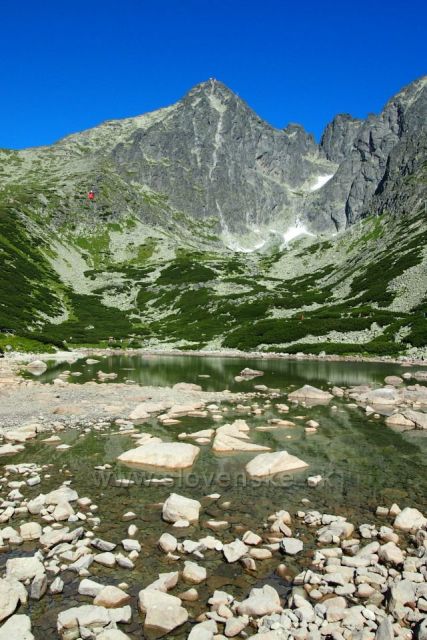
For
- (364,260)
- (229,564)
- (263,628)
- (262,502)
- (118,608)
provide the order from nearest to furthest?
(263,628) → (118,608) → (229,564) → (262,502) → (364,260)

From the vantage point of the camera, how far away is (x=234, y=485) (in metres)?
15.0

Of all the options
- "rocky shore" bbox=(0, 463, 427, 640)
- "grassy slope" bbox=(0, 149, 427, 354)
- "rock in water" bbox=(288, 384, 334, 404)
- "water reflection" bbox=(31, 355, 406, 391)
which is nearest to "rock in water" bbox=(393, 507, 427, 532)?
"rocky shore" bbox=(0, 463, 427, 640)

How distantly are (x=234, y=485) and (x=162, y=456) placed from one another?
3513 millimetres

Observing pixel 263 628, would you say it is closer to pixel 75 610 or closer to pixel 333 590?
pixel 333 590

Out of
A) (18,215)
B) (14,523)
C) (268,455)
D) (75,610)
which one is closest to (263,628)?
(75,610)

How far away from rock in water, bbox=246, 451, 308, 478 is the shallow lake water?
0.43m

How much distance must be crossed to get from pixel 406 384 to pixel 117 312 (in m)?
102

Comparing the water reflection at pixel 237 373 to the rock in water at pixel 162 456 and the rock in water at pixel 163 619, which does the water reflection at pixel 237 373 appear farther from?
the rock in water at pixel 163 619

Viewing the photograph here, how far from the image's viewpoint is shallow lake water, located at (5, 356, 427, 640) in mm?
9516

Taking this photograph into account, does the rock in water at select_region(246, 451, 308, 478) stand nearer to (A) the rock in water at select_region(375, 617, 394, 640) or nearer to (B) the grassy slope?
(A) the rock in water at select_region(375, 617, 394, 640)

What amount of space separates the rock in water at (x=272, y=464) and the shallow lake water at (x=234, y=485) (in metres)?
0.43

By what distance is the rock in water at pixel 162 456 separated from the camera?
16.9 metres

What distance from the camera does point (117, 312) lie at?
130 m

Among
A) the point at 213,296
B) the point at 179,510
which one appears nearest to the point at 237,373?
A: the point at 179,510
